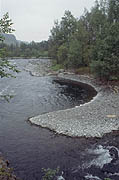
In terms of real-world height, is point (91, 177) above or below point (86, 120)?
below

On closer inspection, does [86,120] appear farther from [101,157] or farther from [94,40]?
[94,40]

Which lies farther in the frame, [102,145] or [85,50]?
[85,50]

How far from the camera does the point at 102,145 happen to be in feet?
46.3

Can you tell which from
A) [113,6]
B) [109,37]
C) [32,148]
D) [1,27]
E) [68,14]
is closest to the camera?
[1,27]

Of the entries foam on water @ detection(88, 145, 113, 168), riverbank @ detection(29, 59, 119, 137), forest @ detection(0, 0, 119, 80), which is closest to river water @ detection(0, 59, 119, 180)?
foam on water @ detection(88, 145, 113, 168)

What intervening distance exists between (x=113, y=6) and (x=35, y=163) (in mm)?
38840

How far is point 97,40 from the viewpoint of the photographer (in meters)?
34.9

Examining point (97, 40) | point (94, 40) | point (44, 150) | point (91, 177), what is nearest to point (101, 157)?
point (91, 177)

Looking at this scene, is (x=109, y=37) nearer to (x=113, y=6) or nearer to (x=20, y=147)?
(x=113, y=6)

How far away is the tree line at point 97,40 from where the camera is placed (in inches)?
1280

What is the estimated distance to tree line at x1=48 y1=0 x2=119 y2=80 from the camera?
32.5 m

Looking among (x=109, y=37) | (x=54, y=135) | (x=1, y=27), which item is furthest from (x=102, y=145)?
(x=109, y=37)

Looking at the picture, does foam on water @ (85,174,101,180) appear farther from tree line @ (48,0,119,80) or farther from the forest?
tree line @ (48,0,119,80)

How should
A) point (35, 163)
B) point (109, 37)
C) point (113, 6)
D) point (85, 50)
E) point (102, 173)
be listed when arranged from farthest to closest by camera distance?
1. point (85, 50)
2. point (113, 6)
3. point (109, 37)
4. point (35, 163)
5. point (102, 173)
